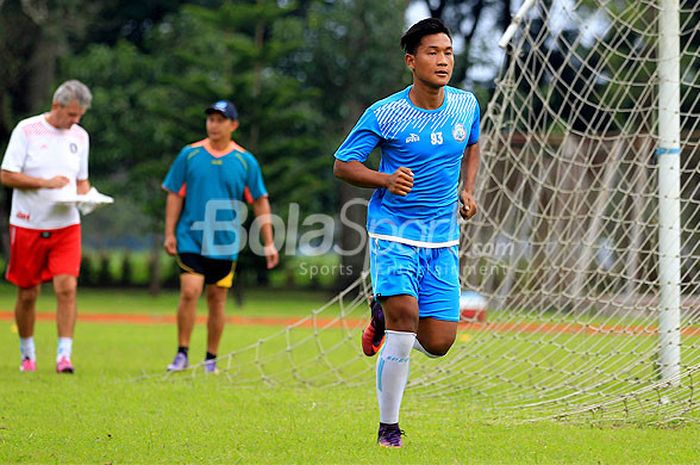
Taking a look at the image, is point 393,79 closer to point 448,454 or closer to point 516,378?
point 516,378

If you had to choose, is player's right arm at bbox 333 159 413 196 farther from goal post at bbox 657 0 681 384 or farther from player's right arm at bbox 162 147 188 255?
player's right arm at bbox 162 147 188 255

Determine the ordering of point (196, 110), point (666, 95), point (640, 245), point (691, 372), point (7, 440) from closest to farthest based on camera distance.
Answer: point (7, 440) → point (691, 372) → point (666, 95) → point (640, 245) → point (196, 110)

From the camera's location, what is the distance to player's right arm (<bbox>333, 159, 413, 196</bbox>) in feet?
18.4

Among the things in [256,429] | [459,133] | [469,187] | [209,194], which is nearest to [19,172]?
[209,194]

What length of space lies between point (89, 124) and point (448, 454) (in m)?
23.3

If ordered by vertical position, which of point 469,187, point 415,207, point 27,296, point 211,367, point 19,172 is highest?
point 469,187

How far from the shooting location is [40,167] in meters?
9.25

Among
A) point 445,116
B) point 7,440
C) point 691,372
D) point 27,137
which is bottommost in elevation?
point 7,440

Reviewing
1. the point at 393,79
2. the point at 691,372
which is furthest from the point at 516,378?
the point at 393,79

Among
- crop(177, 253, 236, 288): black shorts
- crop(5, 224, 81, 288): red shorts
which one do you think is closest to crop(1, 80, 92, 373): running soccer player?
crop(5, 224, 81, 288): red shorts

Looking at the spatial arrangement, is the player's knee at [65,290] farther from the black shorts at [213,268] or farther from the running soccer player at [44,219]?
the black shorts at [213,268]

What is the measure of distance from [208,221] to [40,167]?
1.51m

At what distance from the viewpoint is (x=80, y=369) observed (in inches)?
379

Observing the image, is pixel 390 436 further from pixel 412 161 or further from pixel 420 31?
pixel 420 31
